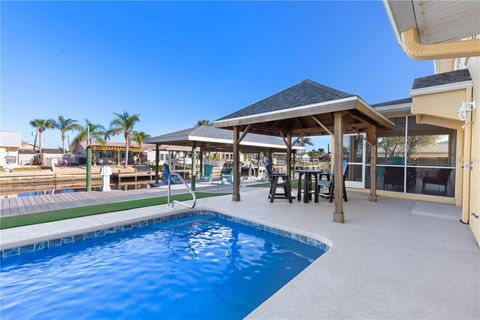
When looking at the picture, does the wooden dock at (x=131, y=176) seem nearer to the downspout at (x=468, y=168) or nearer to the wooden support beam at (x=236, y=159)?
the wooden support beam at (x=236, y=159)

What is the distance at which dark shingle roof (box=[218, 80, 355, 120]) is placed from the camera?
5230mm

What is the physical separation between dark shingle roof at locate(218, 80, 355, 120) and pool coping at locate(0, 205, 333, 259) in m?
2.97

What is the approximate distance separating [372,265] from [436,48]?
2.82 meters

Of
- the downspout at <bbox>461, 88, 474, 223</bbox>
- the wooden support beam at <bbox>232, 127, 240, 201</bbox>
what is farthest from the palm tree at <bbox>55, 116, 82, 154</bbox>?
the downspout at <bbox>461, 88, 474, 223</bbox>

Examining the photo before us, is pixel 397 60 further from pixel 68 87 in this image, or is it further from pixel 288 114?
pixel 68 87

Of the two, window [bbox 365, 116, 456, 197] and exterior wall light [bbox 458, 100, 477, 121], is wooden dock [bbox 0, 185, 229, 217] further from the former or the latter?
window [bbox 365, 116, 456, 197]

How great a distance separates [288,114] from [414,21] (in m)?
3.00

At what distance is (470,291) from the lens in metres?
2.27

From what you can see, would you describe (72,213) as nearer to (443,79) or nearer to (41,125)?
(443,79)

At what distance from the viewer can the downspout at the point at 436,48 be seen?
261cm

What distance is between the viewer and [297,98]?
5980 millimetres

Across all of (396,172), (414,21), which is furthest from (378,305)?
(396,172)

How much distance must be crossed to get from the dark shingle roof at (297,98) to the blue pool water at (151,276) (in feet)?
10.6

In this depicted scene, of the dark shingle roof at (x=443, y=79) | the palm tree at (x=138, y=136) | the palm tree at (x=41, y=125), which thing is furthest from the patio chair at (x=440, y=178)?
the palm tree at (x=41, y=125)
